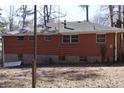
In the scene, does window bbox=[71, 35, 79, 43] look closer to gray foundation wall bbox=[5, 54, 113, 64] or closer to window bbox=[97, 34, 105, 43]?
gray foundation wall bbox=[5, 54, 113, 64]

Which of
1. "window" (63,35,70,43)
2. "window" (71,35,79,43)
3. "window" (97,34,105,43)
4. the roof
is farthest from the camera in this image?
"window" (63,35,70,43)

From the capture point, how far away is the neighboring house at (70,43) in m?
25.4

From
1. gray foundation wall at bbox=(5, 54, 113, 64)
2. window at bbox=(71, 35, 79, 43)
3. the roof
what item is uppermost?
the roof

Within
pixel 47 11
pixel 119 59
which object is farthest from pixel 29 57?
pixel 47 11

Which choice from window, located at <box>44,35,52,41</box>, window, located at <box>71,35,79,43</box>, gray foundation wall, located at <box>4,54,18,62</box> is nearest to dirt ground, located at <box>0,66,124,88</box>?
window, located at <box>71,35,79,43</box>

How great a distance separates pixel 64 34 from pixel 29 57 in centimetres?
368

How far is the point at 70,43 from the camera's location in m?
26.0

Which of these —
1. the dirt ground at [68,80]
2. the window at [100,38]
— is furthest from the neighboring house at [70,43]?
the dirt ground at [68,80]

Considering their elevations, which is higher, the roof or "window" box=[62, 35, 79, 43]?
the roof

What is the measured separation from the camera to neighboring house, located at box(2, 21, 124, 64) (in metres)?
25.4

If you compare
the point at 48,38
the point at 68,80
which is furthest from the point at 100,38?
the point at 68,80

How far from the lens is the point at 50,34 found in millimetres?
26422
